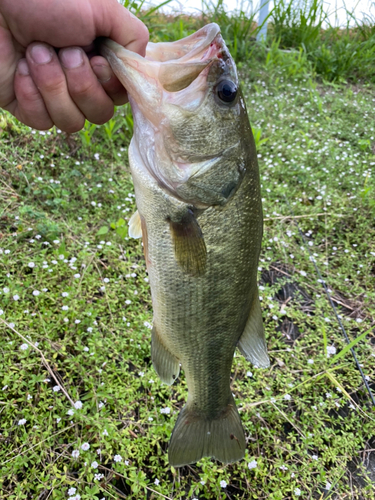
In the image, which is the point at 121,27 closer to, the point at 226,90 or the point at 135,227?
the point at 226,90

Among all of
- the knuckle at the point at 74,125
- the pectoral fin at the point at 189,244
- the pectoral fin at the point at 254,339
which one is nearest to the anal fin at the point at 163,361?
the pectoral fin at the point at 254,339

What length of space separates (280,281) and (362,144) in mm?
2895

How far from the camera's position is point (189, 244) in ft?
4.23

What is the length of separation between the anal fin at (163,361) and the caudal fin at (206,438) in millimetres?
201

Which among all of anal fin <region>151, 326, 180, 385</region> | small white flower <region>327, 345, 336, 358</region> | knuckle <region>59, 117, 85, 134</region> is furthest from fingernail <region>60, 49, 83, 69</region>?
small white flower <region>327, 345, 336, 358</region>

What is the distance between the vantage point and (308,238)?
12.0ft

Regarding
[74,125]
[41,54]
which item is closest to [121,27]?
[41,54]

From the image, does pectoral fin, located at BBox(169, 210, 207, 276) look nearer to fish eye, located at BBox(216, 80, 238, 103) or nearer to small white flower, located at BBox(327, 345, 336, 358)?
fish eye, located at BBox(216, 80, 238, 103)

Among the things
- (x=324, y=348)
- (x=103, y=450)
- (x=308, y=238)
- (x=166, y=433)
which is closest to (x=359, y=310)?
(x=324, y=348)

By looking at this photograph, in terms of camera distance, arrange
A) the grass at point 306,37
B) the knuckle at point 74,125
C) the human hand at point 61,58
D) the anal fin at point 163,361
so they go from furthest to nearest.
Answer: the grass at point 306,37 < the anal fin at point 163,361 < the knuckle at point 74,125 < the human hand at point 61,58

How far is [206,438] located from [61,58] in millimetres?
1631

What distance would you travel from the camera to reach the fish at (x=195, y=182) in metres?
1.23

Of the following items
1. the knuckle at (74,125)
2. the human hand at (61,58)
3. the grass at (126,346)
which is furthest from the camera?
the grass at (126,346)

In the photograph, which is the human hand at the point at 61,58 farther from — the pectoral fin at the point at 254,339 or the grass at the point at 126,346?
the grass at the point at 126,346
